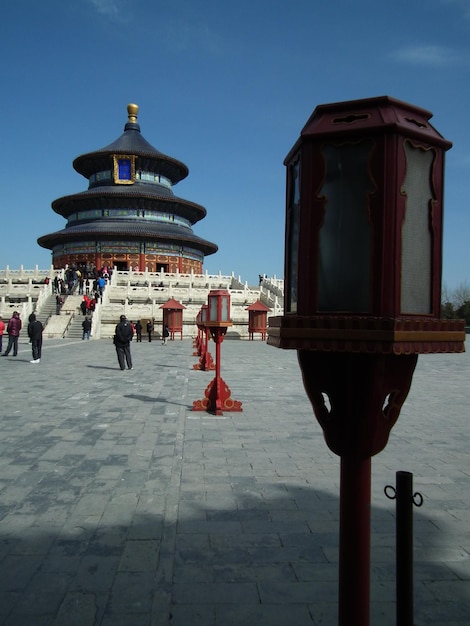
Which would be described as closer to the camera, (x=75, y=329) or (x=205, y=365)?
(x=205, y=365)

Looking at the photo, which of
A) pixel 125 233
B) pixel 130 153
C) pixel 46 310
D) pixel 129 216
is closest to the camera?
pixel 46 310

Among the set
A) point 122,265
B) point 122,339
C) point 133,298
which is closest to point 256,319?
point 133,298

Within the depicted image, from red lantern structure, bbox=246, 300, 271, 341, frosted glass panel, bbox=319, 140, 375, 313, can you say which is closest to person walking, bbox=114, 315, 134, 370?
frosted glass panel, bbox=319, 140, 375, 313

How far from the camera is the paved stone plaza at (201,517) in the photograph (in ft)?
10.8

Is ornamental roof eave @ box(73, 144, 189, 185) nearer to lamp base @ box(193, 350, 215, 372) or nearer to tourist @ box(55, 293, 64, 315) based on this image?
tourist @ box(55, 293, 64, 315)

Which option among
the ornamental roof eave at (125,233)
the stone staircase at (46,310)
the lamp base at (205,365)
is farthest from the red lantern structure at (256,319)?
the ornamental roof eave at (125,233)

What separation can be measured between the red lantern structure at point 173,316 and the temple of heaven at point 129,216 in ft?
43.3

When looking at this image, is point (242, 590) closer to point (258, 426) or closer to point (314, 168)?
point (314, 168)

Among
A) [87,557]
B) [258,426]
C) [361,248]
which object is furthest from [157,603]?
[258,426]

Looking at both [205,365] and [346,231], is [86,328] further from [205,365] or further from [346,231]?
[346,231]

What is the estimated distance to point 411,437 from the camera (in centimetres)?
787

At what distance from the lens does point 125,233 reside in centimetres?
4322

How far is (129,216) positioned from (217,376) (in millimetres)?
39030

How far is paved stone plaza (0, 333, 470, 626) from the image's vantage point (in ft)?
10.8
